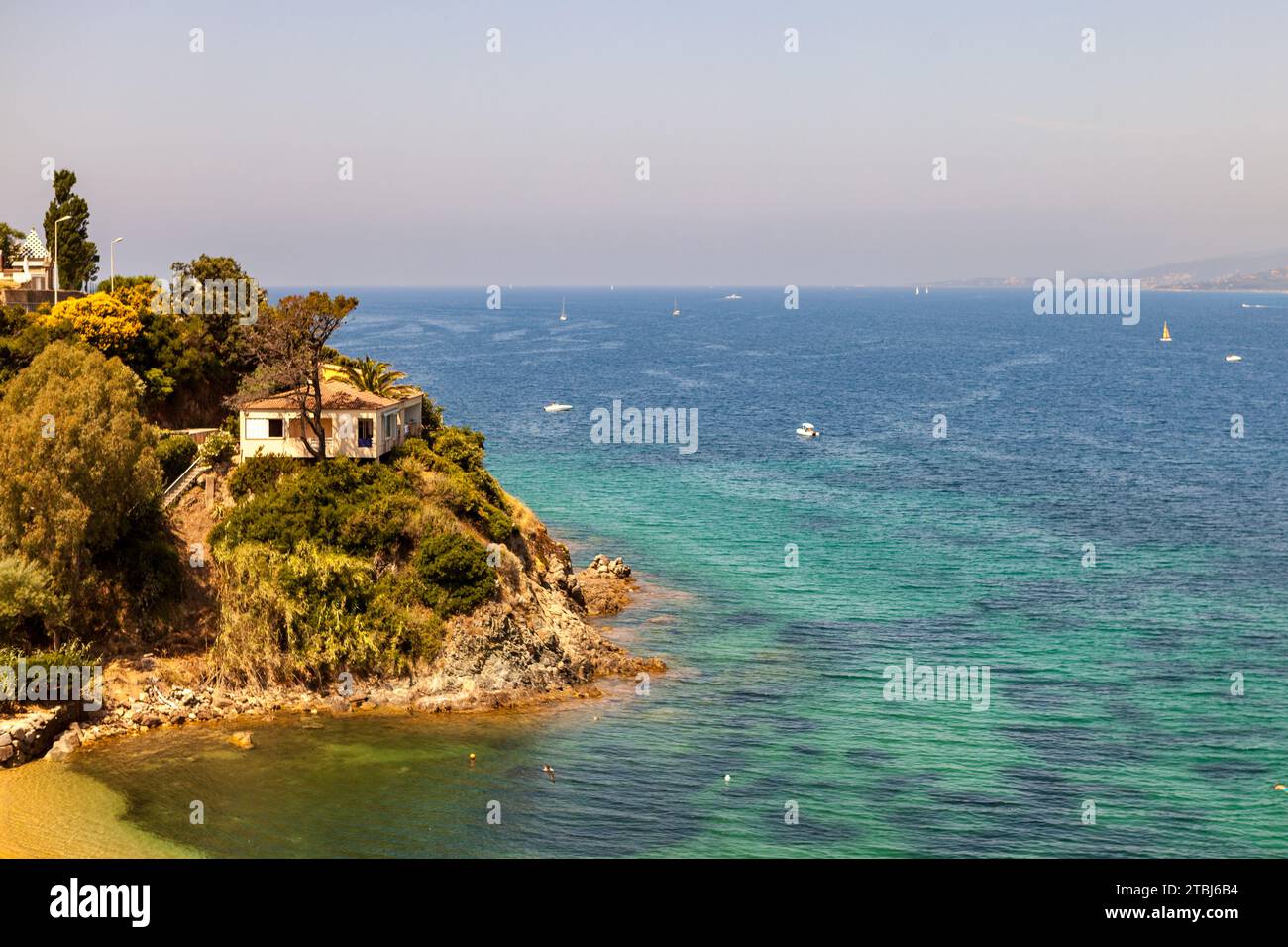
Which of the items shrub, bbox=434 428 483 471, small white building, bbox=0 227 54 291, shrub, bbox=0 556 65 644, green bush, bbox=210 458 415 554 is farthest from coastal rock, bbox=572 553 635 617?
small white building, bbox=0 227 54 291

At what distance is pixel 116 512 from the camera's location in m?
52.3

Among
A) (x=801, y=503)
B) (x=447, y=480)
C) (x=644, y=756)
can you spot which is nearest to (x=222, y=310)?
(x=447, y=480)

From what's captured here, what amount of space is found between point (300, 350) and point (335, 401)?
12.6 feet

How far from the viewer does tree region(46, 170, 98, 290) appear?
8581cm

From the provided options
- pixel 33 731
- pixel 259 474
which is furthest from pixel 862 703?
pixel 33 731

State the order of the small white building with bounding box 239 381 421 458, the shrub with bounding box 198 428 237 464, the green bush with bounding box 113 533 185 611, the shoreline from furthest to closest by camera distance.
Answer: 1. the shrub with bounding box 198 428 237 464
2. the small white building with bounding box 239 381 421 458
3. the green bush with bounding box 113 533 185 611
4. the shoreline

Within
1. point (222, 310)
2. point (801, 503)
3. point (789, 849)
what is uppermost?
point (222, 310)

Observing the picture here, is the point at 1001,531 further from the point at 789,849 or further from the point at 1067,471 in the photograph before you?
the point at 789,849

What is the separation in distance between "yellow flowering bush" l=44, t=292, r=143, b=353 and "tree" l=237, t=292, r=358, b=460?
12.1m

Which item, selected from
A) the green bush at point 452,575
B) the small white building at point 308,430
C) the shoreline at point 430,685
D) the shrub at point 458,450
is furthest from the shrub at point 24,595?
the shrub at point 458,450

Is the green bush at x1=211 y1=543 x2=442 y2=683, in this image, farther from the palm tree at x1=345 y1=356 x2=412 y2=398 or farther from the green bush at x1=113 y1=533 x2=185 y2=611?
the palm tree at x1=345 y1=356 x2=412 y2=398

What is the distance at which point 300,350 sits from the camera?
56.8 meters

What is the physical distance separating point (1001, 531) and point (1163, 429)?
59.4m

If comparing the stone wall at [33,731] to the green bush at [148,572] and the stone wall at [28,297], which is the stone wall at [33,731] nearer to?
the green bush at [148,572]
